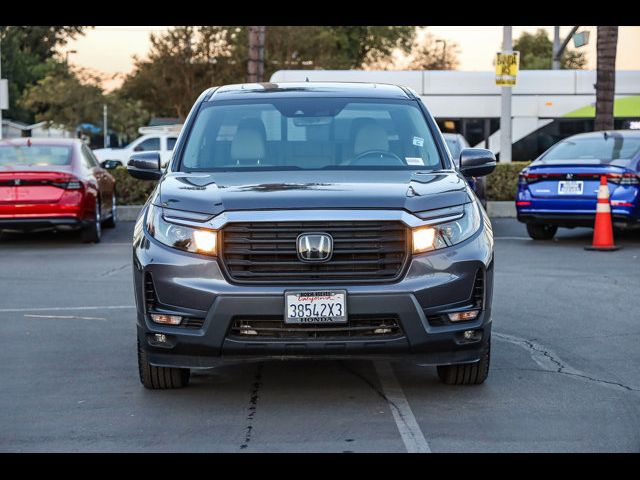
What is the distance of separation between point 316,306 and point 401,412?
0.72 metres

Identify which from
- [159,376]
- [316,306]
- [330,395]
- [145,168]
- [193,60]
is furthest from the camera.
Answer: [193,60]

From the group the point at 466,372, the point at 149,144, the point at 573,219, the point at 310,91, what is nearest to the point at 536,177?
the point at 573,219

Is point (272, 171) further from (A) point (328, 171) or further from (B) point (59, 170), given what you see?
(B) point (59, 170)

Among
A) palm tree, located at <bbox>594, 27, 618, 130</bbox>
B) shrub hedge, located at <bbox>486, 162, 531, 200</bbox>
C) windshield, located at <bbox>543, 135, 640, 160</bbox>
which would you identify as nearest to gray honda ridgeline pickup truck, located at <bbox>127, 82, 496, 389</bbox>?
windshield, located at <bbox>543, 135, 640, 160</bbox>

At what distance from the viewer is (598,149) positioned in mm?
17000

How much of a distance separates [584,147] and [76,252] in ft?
22.7

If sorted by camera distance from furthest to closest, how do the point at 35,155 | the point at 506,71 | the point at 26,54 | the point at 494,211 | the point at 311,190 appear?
the point at 26,54 → the point at 506,71 → the point at 494,211 → the point at 35,155 → the point at 311,190

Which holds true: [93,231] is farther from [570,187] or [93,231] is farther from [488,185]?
[488,185]

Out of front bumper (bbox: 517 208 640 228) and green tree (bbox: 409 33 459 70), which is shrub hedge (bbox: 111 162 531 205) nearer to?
front bumper (bbox: 517 208 640 228)

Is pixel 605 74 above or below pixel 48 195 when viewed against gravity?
above

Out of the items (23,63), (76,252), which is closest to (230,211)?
(76,252)
